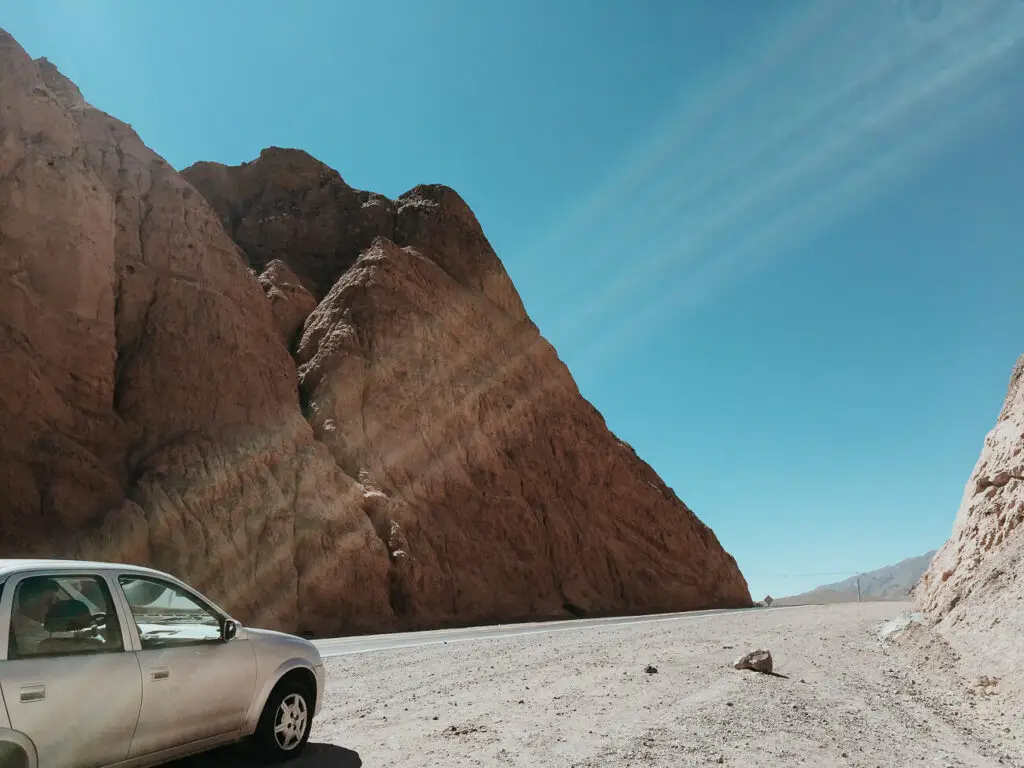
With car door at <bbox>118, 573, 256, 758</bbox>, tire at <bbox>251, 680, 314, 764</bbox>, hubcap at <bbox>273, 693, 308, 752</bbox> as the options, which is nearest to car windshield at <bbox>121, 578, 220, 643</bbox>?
car door at <bbox>118, 573, 256, 758</bbox>

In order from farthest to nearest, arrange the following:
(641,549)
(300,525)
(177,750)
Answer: (641,549) → (300,525) → (177,750)

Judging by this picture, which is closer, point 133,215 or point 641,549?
point 133,215

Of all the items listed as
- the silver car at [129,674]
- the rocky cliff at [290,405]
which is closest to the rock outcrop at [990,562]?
the silver car at [129,674]

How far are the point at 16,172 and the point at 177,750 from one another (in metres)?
24.7

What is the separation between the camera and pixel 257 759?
226 inches

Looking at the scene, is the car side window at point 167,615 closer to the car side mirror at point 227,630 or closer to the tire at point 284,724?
the car side mirror at point 227,630

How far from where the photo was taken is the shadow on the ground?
18.1 ft

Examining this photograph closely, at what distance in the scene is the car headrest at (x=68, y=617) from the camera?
4.35 metres

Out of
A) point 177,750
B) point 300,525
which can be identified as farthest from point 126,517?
point 177,750

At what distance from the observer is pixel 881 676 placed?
964 centimetres

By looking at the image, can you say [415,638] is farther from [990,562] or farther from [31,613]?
[31,613]

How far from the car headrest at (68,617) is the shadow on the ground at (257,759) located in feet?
5.51

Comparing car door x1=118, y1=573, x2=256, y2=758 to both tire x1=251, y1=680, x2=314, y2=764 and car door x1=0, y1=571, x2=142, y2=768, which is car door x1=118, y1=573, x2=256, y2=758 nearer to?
car door x1=0, y1=571, x2=142, y2=768

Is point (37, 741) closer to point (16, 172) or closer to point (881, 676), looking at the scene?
point (881, 676)
